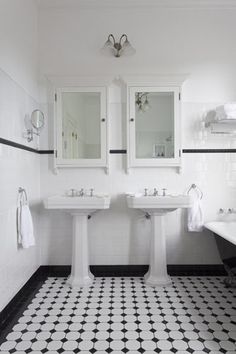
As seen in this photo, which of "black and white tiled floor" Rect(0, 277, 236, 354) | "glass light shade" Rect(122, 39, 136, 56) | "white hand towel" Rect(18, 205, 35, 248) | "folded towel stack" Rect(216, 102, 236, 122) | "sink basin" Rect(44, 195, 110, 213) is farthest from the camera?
"glass light shade" Rect(122, 39, 136, 56)

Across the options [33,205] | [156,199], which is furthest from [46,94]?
[156,199]

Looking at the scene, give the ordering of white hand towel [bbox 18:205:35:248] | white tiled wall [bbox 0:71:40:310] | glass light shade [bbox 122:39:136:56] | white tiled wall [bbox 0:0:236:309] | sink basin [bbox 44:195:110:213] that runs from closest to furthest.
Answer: white tiled wall [bbox 0:71:40:310], white hand towel [bbox 18:205:35:248], sink basin [bbox 44:195:110:213], glass light shade [bbox 122:39:136:56], white tiled wall [bbox 0:0:236:309]

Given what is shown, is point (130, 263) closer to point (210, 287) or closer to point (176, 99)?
point (210, 287)

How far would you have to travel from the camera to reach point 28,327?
6.25ft

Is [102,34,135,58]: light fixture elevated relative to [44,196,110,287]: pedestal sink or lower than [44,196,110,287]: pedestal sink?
elevated

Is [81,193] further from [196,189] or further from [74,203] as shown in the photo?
[196,189]

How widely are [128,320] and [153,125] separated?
6.14 feet

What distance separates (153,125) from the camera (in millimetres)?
2816

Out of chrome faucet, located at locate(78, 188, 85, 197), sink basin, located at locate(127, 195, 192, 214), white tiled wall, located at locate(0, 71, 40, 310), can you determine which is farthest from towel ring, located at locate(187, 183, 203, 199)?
white tiled wall, located at locate(0, 71, 40, 310)

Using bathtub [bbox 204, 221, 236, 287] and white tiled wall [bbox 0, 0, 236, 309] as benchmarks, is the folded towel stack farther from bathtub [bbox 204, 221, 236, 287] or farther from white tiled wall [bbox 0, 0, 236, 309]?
bathtub [bbox 204, 221, 236, 287]

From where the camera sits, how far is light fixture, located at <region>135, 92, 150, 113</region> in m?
2.79

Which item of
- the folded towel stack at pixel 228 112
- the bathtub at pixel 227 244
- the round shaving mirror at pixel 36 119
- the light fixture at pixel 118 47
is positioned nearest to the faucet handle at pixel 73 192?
the round shaving mirror at pixel 36 119

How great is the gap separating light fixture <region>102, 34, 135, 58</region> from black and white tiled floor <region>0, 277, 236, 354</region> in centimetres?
239

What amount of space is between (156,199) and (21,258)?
1.33 metres
